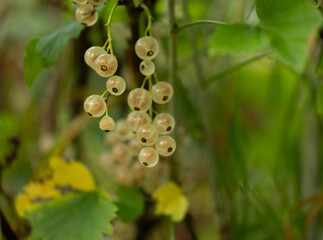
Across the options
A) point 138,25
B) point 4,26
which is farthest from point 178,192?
point 4,26

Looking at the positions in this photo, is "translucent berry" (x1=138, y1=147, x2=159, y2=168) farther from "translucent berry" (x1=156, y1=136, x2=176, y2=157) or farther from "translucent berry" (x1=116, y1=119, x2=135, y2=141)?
"translucent berry" (x1=116, y1=119, x2=135, y2=141)

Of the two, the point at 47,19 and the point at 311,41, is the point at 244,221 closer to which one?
the point at 311,41

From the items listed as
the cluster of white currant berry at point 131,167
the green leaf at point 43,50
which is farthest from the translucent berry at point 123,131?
the green leaf at point 43,50

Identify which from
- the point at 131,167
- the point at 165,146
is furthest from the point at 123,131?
the point at 165,146

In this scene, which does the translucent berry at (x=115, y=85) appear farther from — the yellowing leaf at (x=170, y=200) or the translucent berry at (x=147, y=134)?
the yellowing leaf at (x=170, y=200)

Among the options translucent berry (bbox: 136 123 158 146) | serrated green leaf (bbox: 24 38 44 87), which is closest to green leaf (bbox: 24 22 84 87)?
serrated green leaf (bbox: 24 38 44 87)

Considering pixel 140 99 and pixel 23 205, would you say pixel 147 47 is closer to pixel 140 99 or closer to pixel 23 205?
pixel 140 99

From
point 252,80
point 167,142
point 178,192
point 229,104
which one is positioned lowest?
point 252,80
